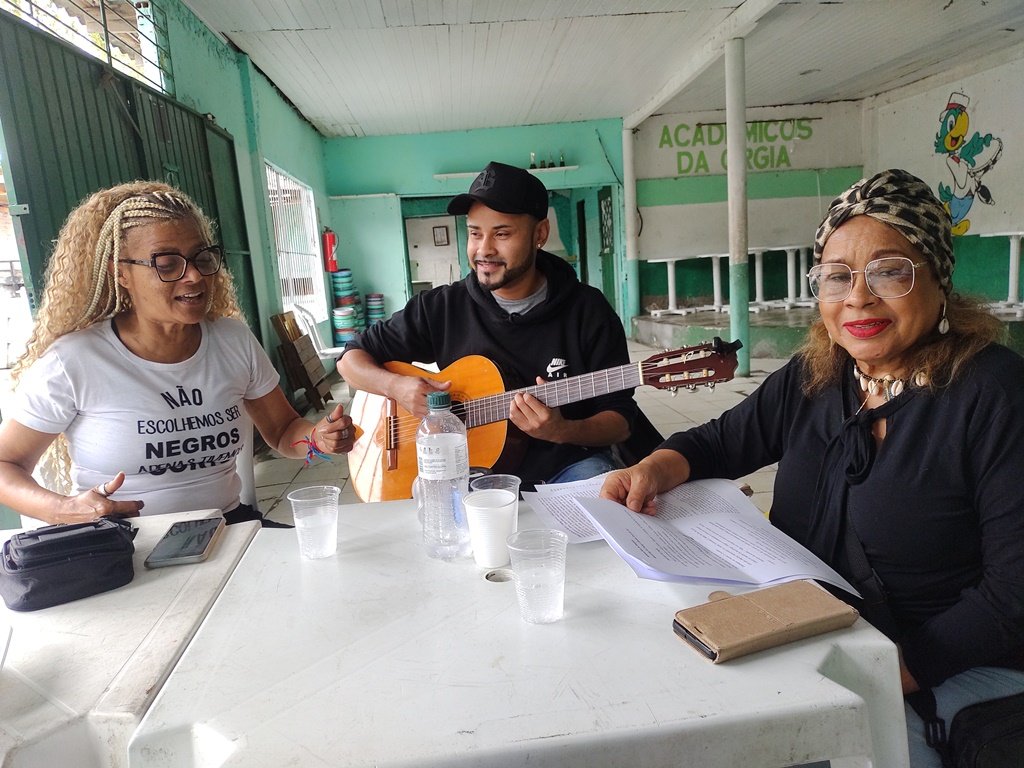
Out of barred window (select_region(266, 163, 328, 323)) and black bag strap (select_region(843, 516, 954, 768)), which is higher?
barred window (select_region(266, 163, 328, 323))

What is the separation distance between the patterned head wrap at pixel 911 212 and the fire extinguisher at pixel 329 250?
783 centimetres

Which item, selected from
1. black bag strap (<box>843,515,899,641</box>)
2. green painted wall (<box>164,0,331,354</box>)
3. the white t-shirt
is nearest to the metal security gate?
green painted wall (<box>164,0,331,354</box>)

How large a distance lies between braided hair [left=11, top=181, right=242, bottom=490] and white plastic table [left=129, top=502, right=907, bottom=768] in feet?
3.34

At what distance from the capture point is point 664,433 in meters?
4.50

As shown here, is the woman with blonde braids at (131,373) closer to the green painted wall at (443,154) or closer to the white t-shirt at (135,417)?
the white t-shirt at (135,417)

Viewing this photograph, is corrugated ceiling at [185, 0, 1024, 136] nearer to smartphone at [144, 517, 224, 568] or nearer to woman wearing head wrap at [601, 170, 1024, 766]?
smartphone at [144, 517, 224, 568]

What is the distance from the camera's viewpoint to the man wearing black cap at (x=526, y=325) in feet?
6.64

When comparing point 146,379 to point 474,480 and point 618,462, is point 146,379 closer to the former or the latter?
point 474,480

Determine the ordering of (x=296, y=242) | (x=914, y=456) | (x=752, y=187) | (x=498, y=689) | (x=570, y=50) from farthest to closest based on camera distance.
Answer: (x=752, y=187)
(x=296, y=242)
(x=570, y=50)
(x=914, y=456)
(x=498, y=689)

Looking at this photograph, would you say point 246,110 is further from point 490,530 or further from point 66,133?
point 490,530

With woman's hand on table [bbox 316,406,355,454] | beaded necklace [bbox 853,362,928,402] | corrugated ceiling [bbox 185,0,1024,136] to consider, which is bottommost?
woman's hand on table [bbox 316,406,355,454]

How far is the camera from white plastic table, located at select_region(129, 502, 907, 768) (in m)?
0.66

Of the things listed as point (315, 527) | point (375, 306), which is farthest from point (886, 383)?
point (375, 306)

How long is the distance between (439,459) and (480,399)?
97cm
